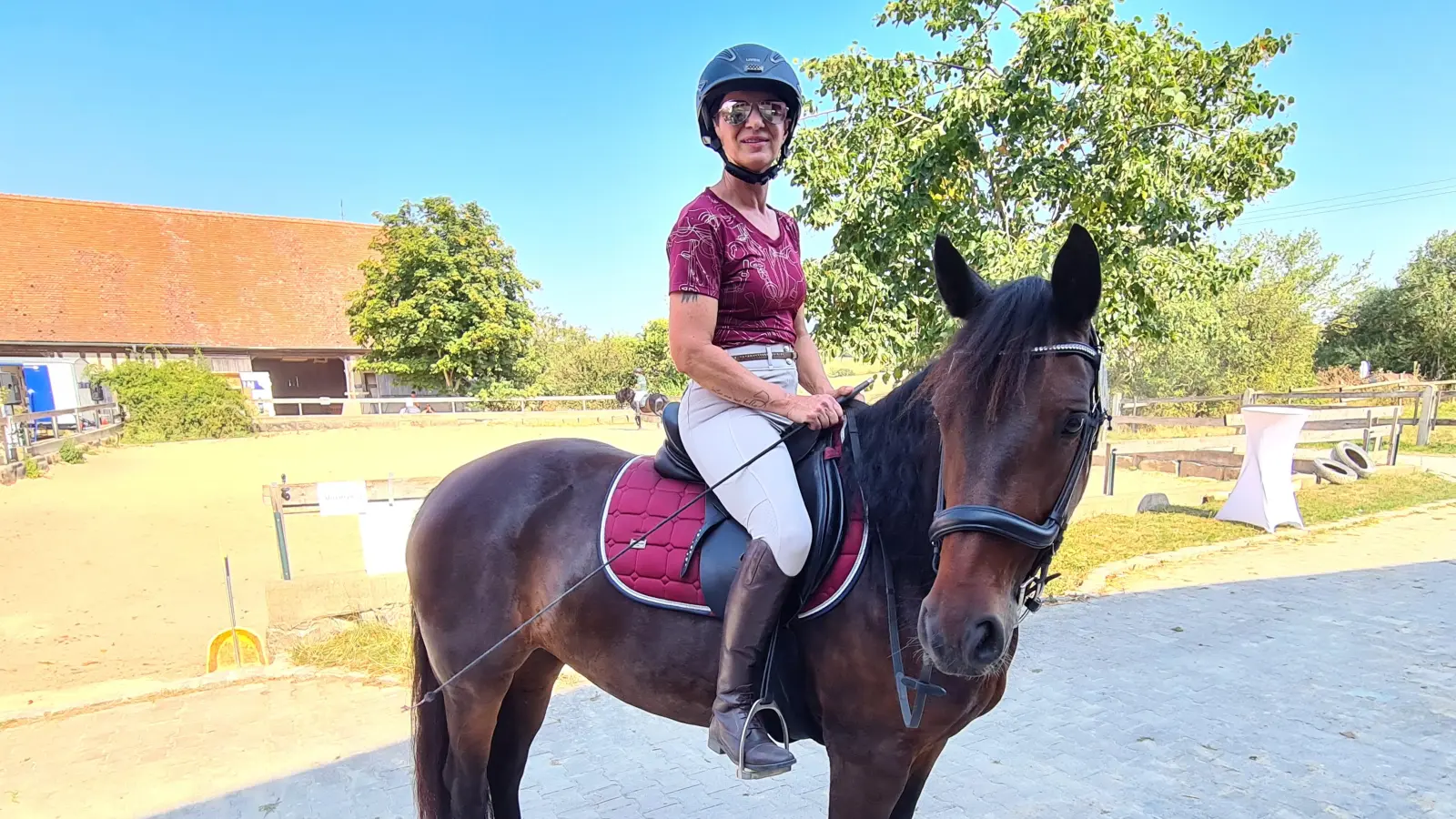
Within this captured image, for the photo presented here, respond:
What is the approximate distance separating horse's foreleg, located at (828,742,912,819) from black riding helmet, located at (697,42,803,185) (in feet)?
5.69

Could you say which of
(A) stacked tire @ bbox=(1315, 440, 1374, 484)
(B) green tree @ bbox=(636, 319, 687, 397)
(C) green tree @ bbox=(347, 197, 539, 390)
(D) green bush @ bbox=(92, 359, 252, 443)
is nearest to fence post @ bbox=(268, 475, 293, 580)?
(A) stacked tire @ bbox=(1315, 440, 1374, 484)

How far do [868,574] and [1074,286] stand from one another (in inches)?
36.8

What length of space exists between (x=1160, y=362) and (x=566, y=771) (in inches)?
1046

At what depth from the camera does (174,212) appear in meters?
33.6

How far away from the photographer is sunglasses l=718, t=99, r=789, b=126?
6.66ft

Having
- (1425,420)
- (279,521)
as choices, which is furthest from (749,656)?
(1425,420)

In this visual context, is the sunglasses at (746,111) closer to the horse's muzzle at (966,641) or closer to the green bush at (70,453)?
the horse's muzzle at (966,641)

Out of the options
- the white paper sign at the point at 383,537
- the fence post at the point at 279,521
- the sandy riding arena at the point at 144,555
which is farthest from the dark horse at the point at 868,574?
the sandy riding arena at the point at 144,555

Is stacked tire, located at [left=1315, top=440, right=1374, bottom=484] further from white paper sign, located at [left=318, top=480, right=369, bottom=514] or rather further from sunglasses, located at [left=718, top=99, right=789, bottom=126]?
white paper sign, located at [left=318, top=480, right=369, bottom=514]

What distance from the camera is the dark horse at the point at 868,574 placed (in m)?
1.44

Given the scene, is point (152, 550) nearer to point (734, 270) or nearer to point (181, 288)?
point (734, 270)

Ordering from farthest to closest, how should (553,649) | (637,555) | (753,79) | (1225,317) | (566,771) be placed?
1. (1225,317)
2. (566,771)
3. (553,649)
4. (637,555)
5. (753,79)

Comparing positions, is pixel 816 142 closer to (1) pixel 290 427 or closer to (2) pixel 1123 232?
(2) pixel 1123 232

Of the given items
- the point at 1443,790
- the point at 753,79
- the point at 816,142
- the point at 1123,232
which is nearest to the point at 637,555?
the point at 753,79
